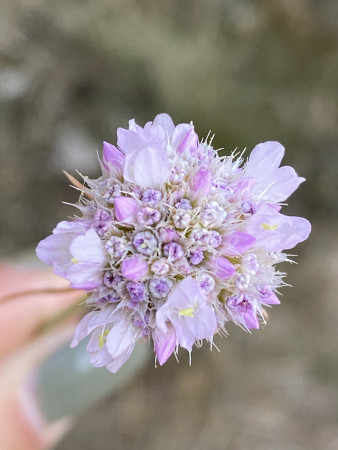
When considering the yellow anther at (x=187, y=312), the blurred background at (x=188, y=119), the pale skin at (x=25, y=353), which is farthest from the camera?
the blurred background at (x=188, y=119)

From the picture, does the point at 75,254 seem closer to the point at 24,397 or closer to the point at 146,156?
the point at 146,156

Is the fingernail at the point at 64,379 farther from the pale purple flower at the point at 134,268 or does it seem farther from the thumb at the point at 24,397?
the pale purple flower at the point at 134,268

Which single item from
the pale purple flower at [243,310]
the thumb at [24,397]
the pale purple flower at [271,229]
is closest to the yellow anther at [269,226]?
the pale purple flower at [271,229]

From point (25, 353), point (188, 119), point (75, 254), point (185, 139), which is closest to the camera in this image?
point (75, 254)

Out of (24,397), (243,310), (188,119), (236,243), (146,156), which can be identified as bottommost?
(24,397)

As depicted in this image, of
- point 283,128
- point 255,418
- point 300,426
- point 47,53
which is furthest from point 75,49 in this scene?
point 300,426

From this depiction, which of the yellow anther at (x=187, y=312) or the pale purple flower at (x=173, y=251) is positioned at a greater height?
the pale purple flower at (x=173, y=251)

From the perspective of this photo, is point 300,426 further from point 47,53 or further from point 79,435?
point 47,53

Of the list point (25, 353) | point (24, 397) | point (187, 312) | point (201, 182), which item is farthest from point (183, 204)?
point (24, 397)
